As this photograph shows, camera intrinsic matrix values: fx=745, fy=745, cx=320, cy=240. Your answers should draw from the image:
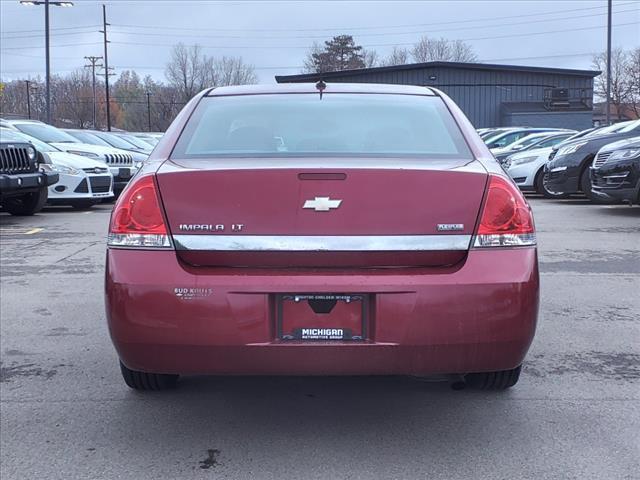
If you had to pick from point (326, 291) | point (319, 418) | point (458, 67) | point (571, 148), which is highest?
point (458, 67)

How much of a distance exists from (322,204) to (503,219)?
2.38 feet

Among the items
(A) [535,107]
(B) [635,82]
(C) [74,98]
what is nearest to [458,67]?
(A) [535,107]

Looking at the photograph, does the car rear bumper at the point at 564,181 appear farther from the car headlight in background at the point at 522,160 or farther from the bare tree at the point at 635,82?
the bare tree at the point at 635,82

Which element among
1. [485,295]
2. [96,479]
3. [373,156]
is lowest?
[96,479]

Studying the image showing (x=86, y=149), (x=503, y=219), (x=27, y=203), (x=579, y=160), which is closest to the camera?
(x=503, y=219)

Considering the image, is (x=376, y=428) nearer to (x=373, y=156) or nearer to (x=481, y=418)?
(x=481, y=418)

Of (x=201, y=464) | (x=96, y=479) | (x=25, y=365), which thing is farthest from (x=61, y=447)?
(x=25, y=365)

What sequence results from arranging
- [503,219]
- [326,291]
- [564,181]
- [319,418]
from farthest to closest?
1. [564,181]
2. [319,418]
3. [503,219]
4. [326,291]

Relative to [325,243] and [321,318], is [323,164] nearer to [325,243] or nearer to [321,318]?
[325,243]

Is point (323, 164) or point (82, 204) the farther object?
point (82, 204)

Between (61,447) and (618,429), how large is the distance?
2.48 meters

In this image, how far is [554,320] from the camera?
527 centimetres

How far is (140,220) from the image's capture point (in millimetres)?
2963

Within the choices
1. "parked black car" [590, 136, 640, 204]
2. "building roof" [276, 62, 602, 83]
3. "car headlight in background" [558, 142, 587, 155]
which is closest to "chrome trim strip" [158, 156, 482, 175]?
"parked black car" [590, 136, 640, 204]
